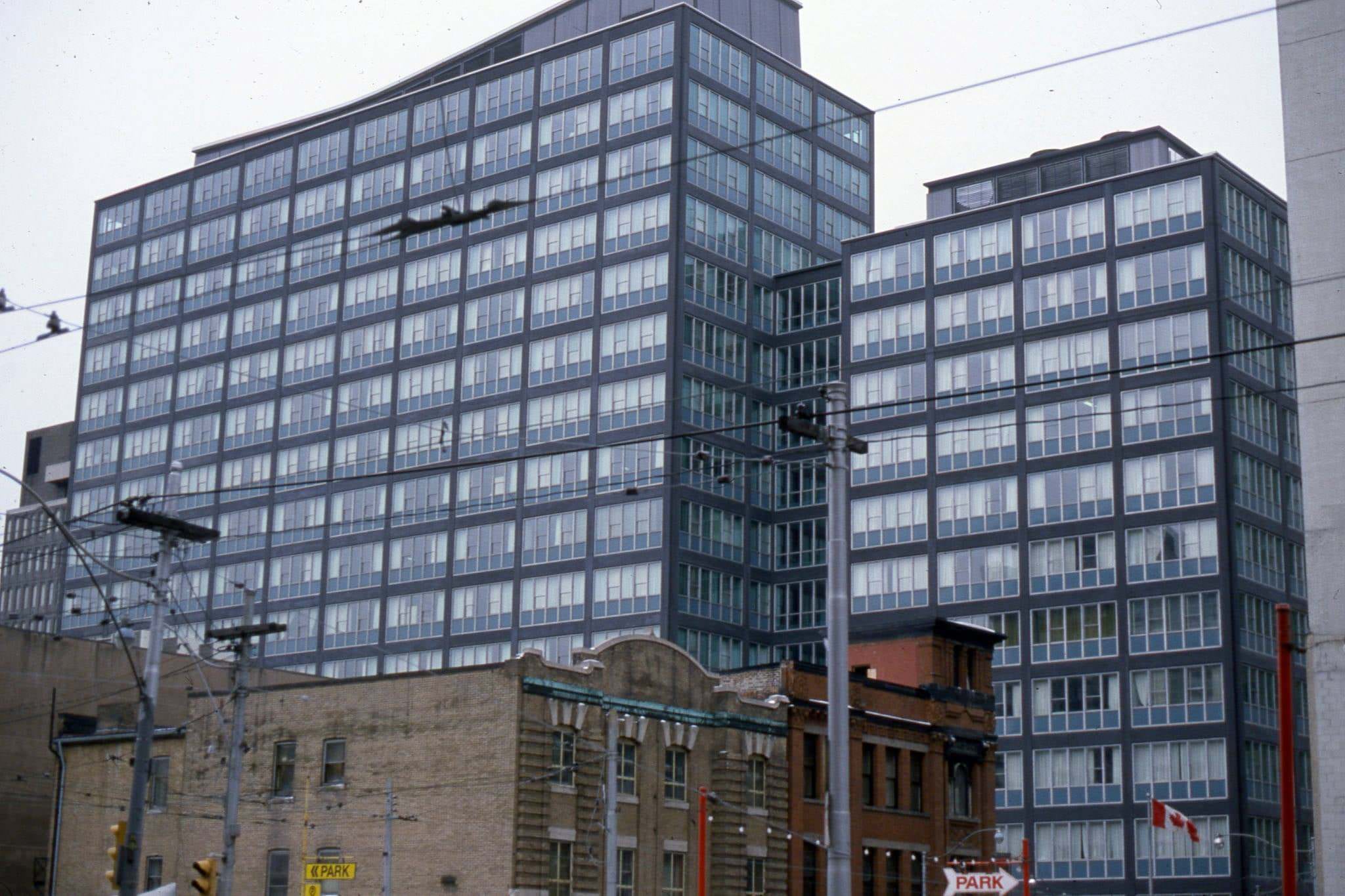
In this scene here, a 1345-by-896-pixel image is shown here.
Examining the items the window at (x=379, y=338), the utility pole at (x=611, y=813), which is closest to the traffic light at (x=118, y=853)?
the utility pole at (x=611, y=813)

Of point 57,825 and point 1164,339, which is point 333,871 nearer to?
point 57,825

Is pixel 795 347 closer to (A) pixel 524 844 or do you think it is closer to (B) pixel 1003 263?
(B) pixel 1003 263

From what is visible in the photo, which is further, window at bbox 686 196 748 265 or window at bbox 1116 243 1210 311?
window at bbox 686 196 748 265

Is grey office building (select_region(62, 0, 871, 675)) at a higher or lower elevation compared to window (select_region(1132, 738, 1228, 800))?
higher

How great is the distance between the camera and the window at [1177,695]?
95562 mm

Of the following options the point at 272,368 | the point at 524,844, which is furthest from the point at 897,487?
the point at 524,844

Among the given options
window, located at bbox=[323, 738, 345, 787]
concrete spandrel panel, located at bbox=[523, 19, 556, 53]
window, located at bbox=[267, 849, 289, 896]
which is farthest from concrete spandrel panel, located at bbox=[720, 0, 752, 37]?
window, located at bbox=[267, 849, 289, 896]

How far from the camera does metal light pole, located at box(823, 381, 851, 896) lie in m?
26.0

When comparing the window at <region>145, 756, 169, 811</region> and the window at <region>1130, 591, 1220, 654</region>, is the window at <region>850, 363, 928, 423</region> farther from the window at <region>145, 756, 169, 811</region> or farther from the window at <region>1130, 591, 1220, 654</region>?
the window at <region>145, 756, 169, 811</region>

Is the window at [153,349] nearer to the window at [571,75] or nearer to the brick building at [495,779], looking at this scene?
the window at [571,75]

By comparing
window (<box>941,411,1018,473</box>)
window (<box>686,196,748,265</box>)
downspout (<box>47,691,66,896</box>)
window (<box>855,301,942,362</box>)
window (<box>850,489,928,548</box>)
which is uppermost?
window (<box>686,196,748,265</box>)

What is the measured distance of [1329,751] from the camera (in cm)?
3722

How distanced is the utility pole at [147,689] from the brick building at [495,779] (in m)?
15.7

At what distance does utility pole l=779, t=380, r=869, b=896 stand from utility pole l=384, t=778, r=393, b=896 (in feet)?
82.3
